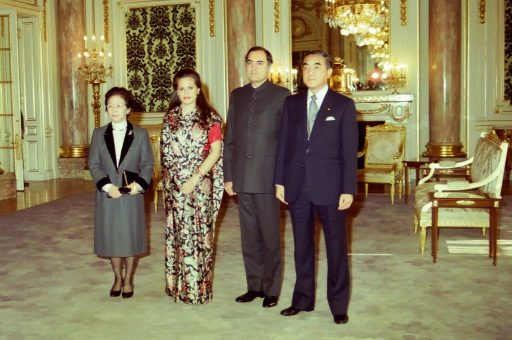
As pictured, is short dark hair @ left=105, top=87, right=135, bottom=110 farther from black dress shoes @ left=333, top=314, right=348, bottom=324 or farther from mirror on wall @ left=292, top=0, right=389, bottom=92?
mirror on wall @ left=292, top=0, right=389, bottom=92

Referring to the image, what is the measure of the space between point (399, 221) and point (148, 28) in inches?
272

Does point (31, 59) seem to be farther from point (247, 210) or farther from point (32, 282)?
point (247, 210)

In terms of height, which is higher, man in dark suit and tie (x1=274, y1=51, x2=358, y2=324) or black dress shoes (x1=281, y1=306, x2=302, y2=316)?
man in dark suit and tie (x1=274, y1=51, x2=358, y2=324)

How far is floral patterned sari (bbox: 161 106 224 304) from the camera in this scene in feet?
12.5

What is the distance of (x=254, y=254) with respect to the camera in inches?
156

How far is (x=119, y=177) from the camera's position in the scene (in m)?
4.05

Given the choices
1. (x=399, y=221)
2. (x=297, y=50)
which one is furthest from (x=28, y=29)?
(x=399, y=221)

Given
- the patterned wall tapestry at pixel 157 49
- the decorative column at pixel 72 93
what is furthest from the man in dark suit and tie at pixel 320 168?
the decorative column at pixel 72 93

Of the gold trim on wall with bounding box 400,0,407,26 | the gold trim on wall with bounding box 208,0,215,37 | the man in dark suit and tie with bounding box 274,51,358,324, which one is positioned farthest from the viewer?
the gold trim on wall with bounding box 208,0,215,37

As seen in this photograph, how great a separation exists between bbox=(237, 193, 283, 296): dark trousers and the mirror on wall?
24.0 feet

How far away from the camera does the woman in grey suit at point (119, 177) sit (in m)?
4.01

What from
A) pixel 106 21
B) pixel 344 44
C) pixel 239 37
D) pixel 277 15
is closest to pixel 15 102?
pixel 106 21

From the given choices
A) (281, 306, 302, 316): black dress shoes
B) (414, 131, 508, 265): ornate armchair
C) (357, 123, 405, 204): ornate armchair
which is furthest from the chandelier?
(281, 306, 302, 316): black dress shoes

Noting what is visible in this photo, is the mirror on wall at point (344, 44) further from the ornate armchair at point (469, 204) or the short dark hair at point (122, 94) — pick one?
the short dark hair at point (122, 94)
